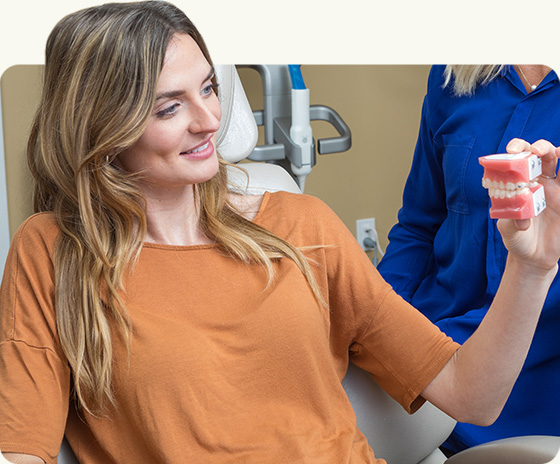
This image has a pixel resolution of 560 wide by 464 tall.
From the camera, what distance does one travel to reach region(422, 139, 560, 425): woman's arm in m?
0.93

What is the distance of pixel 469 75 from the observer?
135 cm

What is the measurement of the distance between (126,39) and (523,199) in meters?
0.58

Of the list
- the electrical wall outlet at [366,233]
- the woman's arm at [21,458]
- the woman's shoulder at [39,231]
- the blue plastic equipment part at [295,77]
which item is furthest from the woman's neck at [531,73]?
the electrical wall outlet at [366,233]

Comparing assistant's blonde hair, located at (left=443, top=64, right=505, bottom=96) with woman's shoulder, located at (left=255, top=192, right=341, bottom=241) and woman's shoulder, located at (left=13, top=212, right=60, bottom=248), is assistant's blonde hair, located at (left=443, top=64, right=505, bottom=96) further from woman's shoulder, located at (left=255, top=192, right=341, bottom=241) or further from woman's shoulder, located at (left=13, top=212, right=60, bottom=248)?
woman's shoulder, located at (left=13, top=212, right=60, bottom=248)

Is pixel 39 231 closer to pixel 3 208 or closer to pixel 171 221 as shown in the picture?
pixel 171 221

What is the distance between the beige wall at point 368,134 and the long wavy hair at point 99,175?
1.42 m

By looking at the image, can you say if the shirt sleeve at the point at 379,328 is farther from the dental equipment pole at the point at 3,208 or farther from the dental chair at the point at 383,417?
the dental equipment pole at the point at 3,208

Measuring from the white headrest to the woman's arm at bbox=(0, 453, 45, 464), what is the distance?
23.7 inches

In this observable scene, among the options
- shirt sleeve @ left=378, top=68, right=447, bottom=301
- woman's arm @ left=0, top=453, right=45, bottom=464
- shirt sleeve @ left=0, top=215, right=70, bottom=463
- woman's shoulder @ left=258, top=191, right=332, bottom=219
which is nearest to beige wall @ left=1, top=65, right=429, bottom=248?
shirt sleeve @ left=378, top=68, right=447, bottom=301

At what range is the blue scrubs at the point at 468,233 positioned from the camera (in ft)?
4.20

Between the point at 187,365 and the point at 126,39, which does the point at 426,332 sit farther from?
the point at 126,39

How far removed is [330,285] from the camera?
1133 millimetres

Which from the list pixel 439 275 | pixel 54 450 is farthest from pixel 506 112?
pixel 54 450

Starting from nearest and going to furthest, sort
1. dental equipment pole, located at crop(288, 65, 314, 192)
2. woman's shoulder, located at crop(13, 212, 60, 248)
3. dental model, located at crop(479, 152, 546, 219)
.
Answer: dental model, located at crop(479, 152, 546, 219), woman's shoulder, located at crop(13, 212, 60, 248), dental equipment pole, located at crop(288, 65, 314, 192)
